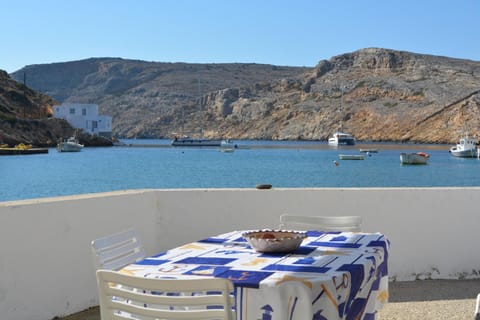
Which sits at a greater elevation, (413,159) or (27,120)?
(27,120)

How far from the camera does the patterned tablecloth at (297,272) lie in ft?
6.50

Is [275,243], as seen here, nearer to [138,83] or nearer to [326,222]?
[326,222]

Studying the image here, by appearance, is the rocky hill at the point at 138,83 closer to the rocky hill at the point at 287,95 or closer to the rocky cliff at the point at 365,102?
the rocky hill at the point at 287,95

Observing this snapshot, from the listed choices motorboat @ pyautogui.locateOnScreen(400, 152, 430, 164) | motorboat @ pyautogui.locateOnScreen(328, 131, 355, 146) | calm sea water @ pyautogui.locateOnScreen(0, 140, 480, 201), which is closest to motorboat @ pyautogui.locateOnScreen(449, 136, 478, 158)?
calm sea water @ pyautogui.locateOnScreen(0, 140, 480, 201)

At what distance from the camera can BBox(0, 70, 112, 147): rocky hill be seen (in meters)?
81.4

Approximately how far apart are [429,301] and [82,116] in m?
98.6

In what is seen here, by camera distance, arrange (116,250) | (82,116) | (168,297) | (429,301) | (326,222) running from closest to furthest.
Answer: (168,297) → (116,250) → (326,222) → (429,301) → (82,116)

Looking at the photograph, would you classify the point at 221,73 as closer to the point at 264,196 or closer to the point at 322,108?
the point at 322,108

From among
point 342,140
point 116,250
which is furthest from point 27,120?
point 116,250

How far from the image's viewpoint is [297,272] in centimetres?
212

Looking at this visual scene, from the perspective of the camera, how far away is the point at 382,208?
4.67m

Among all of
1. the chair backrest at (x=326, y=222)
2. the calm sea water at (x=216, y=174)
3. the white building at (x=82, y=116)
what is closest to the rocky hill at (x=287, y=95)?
the white building at (x=82, y=116)

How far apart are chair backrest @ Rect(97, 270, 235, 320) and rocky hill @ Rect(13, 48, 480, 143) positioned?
301 ft

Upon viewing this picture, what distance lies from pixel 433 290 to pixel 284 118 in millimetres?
113853
